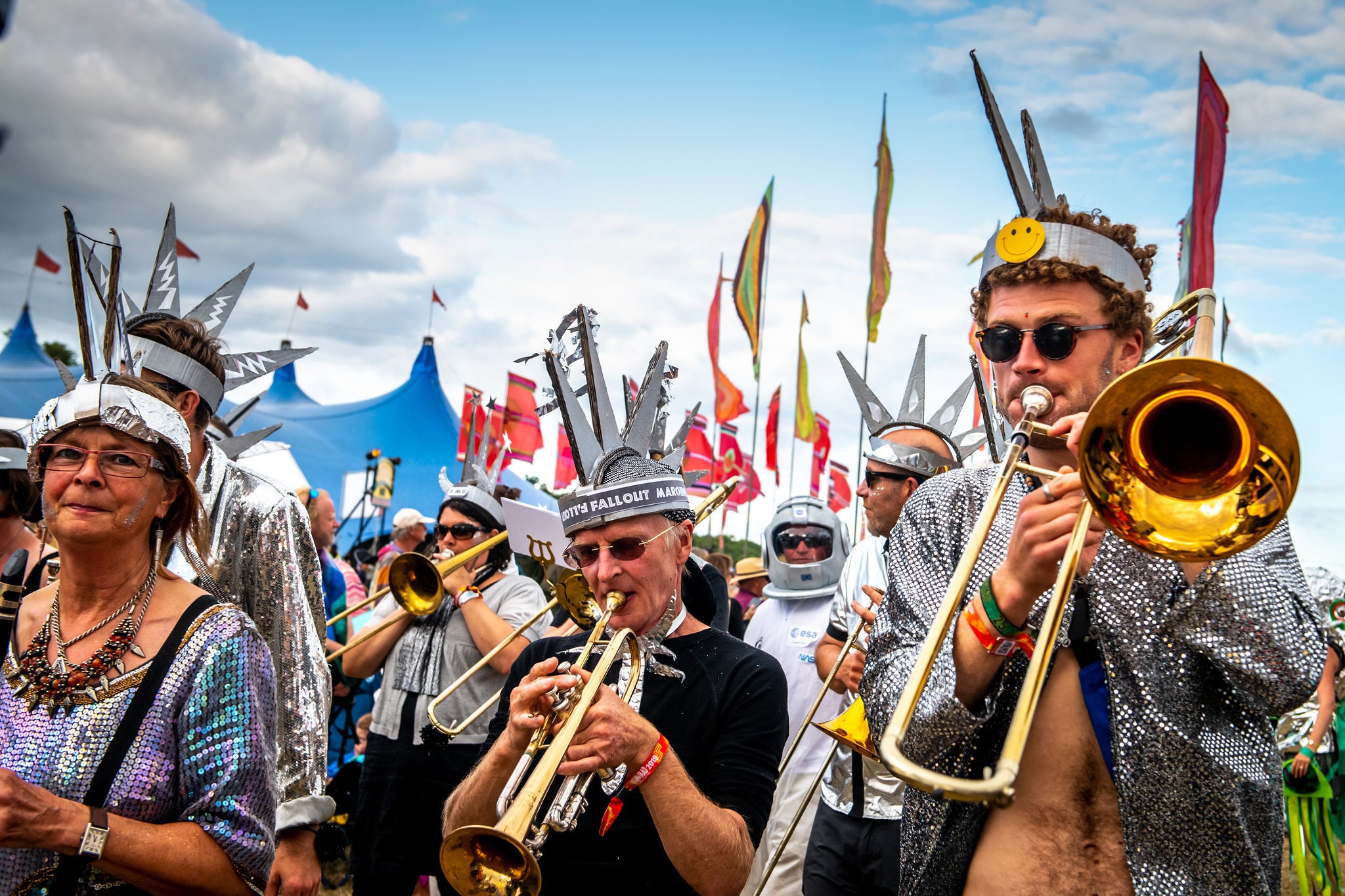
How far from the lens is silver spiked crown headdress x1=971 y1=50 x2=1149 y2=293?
2.59 metres

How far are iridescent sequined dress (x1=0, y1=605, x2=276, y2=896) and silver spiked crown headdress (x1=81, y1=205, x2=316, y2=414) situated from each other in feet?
4.07

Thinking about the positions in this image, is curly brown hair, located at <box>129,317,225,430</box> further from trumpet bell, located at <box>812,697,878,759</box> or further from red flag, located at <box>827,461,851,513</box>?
red flag, located at <box>827,461,851,513</box>

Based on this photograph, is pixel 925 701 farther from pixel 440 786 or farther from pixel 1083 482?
pixel 440 786

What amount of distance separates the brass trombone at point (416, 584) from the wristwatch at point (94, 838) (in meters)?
3.51

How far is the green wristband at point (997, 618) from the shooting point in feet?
6.87

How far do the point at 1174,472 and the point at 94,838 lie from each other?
97.8 inches

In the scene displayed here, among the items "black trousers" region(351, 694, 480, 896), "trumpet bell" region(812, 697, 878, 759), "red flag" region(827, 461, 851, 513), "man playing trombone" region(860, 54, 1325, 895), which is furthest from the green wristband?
"red flag" region(827, 461, 851, 513)

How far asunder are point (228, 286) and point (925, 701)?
11.1ft

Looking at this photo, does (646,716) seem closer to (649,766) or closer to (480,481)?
(649,766)

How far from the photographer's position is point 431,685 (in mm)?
5770

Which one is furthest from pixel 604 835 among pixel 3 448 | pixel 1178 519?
pixel 3 448

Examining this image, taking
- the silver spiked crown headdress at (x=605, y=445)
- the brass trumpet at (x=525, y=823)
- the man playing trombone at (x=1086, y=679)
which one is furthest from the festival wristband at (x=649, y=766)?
the silver spiked crown headdress at (x=605, y=445)

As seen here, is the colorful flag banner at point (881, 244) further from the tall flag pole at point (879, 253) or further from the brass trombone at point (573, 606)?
the brass trombone at point (573, 606)

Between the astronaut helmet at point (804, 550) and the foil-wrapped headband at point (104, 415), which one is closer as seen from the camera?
the foil-wrapped headband at point (104, 415)
